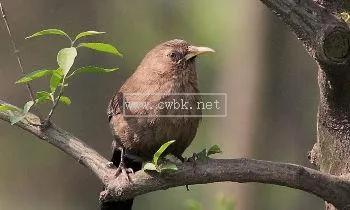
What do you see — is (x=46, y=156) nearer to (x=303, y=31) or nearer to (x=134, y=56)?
(x=134, y=56)

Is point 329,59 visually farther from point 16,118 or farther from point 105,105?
point 105,105

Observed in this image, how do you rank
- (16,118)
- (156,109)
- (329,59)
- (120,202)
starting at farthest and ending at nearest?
(120,202)
(156,109)
(16,118)
(329,59)

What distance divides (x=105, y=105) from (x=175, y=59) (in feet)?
14.2

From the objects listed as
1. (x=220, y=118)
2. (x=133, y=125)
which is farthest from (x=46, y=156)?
(x=133, y=125)

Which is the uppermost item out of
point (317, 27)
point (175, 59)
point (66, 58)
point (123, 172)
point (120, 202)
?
point (317, 27)

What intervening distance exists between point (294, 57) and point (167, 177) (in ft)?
17.2

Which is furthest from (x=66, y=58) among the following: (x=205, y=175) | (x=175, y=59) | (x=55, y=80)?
(x=175, y=59)

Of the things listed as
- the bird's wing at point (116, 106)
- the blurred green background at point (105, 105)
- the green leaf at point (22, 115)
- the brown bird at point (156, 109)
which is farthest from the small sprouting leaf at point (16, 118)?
the blurred green background at point (105, 105)

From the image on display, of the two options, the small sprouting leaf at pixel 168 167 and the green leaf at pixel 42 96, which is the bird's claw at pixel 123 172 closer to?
the small sprouting leaf at pixel 168 167

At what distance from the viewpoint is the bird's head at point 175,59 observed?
15.7 ft

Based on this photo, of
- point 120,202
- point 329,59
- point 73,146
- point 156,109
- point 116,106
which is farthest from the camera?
point 116,106

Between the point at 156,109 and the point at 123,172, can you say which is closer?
the point at 123,172

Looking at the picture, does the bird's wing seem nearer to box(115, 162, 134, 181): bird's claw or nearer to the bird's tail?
the bird's tail

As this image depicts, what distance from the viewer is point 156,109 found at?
4.49 metres
